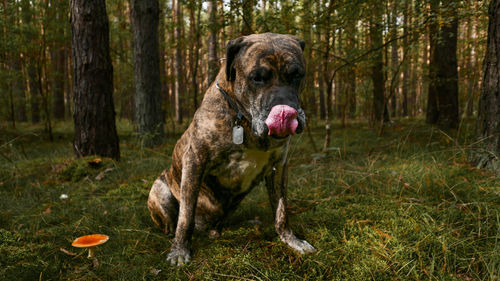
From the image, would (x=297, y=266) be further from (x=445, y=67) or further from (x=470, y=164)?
(x=445, y=67)

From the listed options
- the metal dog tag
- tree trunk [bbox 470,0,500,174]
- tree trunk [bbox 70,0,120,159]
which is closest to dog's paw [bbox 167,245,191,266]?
the metal dog tag

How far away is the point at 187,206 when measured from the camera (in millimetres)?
2152

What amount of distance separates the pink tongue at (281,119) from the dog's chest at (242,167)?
1.50ft

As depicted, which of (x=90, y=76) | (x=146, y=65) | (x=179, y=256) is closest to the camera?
(x=179, y=256)

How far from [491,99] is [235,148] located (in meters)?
3.25

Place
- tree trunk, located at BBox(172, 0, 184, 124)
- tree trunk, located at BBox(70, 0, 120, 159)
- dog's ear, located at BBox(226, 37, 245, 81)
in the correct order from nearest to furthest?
dog's ear, located at BBox(226, 37, 245, 81) → tree trunk, located at BBox(70, 0, 120, 159) → tree trunk, located at BBox(172, 0, 184, 124)

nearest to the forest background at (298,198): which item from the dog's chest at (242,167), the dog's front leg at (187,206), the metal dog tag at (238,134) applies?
the dog's front leg at (187,206)

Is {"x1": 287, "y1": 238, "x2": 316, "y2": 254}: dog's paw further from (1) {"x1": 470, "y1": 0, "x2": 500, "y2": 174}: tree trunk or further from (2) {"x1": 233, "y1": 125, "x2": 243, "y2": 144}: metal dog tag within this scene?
(1) {"x1": 470, "y1": 0, "x2": 500, "y2": 174}: tree trunk

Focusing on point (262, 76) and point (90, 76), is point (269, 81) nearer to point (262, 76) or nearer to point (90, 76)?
point (262, 76)

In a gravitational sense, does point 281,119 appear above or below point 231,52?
below

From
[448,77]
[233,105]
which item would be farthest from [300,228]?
[448,77]

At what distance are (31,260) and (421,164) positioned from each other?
410 cm

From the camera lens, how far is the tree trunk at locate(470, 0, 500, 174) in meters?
3.28

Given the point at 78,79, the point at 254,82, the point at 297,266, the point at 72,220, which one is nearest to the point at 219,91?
the point at 254,82
